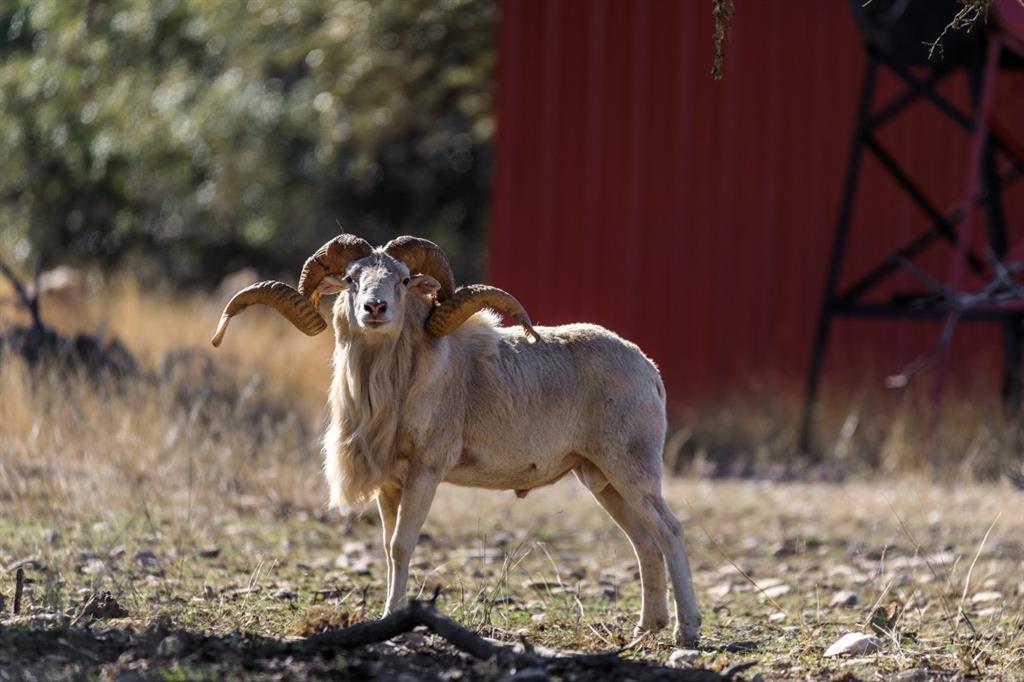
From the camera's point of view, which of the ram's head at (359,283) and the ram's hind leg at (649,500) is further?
the ram's hind leg at (649,500)

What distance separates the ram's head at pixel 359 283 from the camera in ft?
23.5

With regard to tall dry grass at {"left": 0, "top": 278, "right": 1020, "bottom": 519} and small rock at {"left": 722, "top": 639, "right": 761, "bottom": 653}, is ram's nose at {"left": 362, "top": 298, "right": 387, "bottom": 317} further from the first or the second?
tall dry grass at {"left": 0, "top": 278, "right": 1020, "bottom": 519}

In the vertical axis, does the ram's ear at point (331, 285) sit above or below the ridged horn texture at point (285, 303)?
above

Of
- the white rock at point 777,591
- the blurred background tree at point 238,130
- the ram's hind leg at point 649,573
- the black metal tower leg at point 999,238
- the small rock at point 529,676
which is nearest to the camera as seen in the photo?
the small rock at point 529,676

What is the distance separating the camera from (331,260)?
23.9 feet

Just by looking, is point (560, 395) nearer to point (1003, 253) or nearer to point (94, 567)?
point (94, 567)

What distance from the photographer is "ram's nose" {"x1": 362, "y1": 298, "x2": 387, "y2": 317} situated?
681 centimetres

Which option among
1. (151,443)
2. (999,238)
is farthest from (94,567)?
(999,238)

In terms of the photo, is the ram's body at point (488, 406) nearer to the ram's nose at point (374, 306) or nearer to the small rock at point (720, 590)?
the ram's nose at point (374, 306)

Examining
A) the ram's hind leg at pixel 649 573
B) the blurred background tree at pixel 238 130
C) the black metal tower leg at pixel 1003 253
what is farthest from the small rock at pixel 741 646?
the blurred background tree at pixel 238 130

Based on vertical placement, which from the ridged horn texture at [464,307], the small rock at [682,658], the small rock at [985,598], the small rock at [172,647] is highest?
the ridged horn texture at [464,307]

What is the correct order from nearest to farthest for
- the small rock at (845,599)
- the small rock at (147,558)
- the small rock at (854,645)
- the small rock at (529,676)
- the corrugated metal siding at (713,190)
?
the small rock at (529,676)
the small rock at (854,645)
the small rock at (147,558)
the small rock at (845,599)
the corrugated metal siding at (713,190)

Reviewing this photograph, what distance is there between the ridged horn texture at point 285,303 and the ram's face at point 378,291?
0.48ft

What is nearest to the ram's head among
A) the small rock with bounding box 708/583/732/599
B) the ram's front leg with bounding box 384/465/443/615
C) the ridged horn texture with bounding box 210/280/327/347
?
the ridged horn texture with bounding box 210/280/327/347
